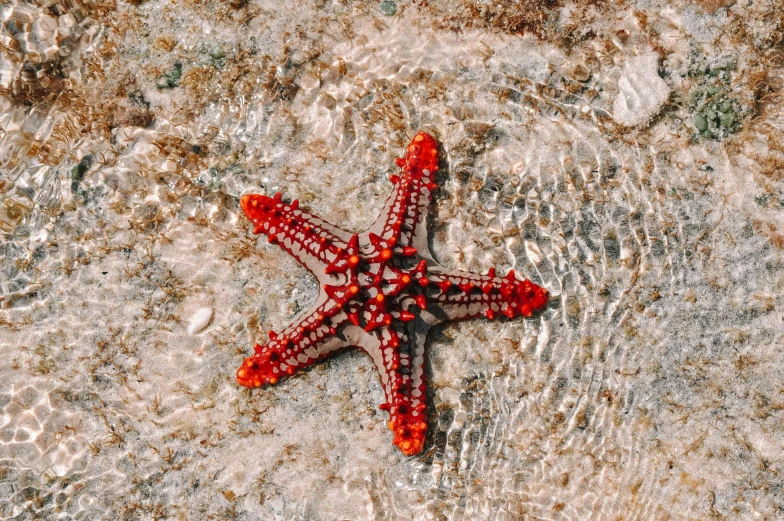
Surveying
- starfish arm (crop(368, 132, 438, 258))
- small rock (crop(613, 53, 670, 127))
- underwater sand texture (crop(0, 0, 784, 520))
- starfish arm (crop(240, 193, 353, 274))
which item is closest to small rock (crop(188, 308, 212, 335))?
underwater sand texture (crop(0, 0, 784, 520))

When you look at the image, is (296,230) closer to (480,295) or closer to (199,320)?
(199,320)

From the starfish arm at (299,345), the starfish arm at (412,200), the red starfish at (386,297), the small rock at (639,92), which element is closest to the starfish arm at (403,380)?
the red starfish at (386,297)

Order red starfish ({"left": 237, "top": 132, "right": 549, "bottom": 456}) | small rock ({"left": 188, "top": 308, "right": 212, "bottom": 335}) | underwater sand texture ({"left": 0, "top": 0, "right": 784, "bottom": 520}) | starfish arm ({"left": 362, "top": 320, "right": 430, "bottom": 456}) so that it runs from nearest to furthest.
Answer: red starfish ({"left": 237, "top": 132, "right": 549, "bottom": 456}) → starfish arm ({"left": 362, "top": 320, "right": 430, "bottom": 456}) → underwater sand texture ({"left": 0, "top": 0, "right": 784, "bottom": 520}) → small rock ({"left": 188, "top": 308, "right": 212, "bottom": 335})

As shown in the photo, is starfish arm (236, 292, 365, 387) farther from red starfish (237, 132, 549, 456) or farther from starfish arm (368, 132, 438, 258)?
starfish arm (368, 132, 438, 258)

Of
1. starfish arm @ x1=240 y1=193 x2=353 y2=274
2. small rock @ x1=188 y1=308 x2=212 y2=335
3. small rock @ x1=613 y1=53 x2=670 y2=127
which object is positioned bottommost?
small rock @ x1=188 y1=308 x2=212 y2=335

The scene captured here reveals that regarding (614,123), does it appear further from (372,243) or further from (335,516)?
(335,516)

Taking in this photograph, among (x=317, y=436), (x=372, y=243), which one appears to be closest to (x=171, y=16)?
(x=372, y=243)

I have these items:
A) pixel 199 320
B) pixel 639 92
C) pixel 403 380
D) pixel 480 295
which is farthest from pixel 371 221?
pixel 639 92
